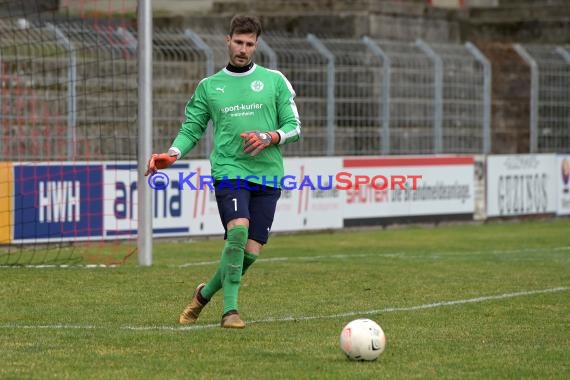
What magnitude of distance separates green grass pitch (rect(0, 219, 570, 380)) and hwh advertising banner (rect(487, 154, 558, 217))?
638 centimetres

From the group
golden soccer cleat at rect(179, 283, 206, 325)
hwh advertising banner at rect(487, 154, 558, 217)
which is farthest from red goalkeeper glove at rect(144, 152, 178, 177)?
hwh advertising banner at rect(487, 154, 558, 217)

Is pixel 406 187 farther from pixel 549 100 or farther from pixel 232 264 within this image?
pixel 232 264

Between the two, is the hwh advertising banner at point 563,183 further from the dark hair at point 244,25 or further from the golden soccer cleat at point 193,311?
the dark hair at point 244,25

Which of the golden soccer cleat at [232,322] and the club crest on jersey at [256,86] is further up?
the club crest on jersey at [256,86]

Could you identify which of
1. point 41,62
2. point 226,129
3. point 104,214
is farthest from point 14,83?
point 226,129

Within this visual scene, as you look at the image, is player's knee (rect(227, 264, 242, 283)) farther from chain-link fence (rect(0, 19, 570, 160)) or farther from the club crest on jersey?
chain-link fence (rect(0, 19, 570, 160))

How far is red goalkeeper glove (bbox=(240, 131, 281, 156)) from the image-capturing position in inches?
385

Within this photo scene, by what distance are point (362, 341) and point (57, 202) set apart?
10701mm

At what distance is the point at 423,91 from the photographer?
24.2 metres

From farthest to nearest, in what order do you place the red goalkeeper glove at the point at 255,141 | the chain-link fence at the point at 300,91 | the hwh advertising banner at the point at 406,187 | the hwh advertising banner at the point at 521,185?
the hwh advertising banner at the point at 521,185 < the hwh advertising banner at the point at 406,187 < the chain-link fence at the point at 300,91 < the red goalkeeper glove at the point at 255,141

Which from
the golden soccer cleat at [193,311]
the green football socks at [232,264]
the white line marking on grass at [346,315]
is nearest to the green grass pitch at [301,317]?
the white line marking on grass at [346,315]

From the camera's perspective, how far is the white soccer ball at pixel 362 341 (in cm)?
832

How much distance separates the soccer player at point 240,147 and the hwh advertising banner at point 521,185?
14.8m

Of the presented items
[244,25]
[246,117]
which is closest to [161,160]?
[246,117]
